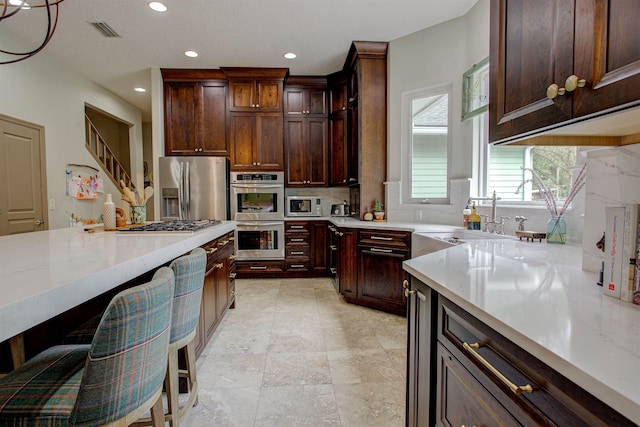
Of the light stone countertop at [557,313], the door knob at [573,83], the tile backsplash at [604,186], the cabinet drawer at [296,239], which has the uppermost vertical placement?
the door knob at [573,83]

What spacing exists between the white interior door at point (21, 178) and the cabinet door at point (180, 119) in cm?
140

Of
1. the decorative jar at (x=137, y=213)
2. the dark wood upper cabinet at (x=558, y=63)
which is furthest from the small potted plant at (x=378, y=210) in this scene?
the dark wood upper cabinet at (x=558, y=63)

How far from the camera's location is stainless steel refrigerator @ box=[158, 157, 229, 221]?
4.17 meters

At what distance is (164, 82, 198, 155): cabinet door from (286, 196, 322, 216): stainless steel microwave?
1.53 m

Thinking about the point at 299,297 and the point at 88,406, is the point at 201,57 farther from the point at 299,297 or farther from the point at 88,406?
the point at 88,406

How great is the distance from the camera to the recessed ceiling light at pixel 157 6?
9.37 feet

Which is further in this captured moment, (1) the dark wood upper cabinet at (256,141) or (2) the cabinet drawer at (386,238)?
(1) the dark wood upper cabinet at (256,141)

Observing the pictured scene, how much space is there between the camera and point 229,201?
439 centimetres

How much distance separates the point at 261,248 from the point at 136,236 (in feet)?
8.25

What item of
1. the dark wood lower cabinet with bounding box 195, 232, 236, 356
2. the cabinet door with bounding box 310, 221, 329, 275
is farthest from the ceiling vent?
the cabinet door with bounding box 310, 221, 329, 275

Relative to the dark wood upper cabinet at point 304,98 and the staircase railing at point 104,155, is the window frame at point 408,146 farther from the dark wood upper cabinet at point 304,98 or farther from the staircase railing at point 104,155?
the staircase railing at point 104,155

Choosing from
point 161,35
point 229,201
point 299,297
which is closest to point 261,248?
point 229,201

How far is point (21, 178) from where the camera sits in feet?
11.5

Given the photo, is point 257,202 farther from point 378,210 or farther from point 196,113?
point 378,210
